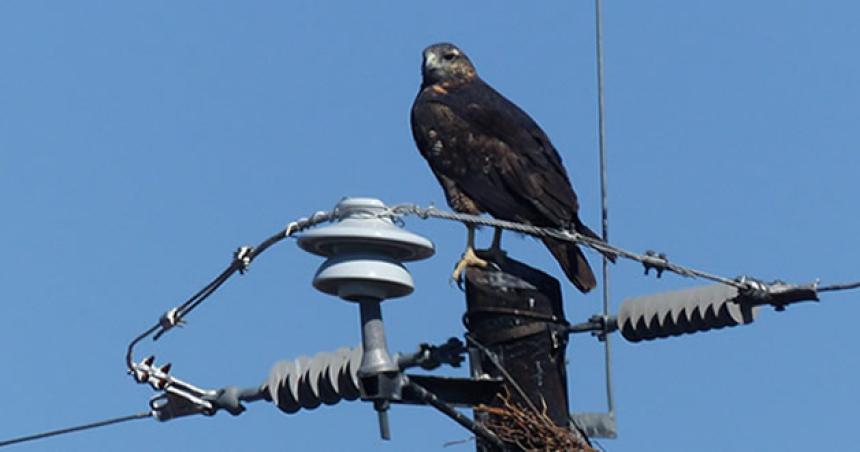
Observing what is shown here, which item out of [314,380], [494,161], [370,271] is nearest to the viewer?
[370,271]

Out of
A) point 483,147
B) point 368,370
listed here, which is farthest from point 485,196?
point 368,370

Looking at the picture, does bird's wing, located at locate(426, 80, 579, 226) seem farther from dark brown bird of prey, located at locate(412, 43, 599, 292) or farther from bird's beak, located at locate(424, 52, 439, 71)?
bird's beak, located at locate(424, 52, 439, 71)

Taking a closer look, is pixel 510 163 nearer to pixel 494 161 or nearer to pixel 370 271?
pixel 494 161

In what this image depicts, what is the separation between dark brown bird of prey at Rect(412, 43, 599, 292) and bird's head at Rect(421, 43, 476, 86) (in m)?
0.05

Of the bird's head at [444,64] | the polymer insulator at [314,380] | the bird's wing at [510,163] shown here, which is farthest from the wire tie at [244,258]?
the bird's head at [444,64]

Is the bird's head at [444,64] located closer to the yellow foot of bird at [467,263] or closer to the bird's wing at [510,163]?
the bird's wing at [510,163]

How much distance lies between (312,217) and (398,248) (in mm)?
470

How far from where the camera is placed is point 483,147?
8.07 metres

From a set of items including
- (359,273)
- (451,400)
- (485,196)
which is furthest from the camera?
(485,196)

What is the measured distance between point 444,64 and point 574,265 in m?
3.05

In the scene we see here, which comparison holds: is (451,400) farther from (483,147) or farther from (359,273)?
(483,147)

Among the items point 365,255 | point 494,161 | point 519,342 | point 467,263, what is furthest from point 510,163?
point 365,255

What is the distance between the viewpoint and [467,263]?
5.84 meters

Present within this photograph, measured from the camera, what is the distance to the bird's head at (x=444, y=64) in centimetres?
947
